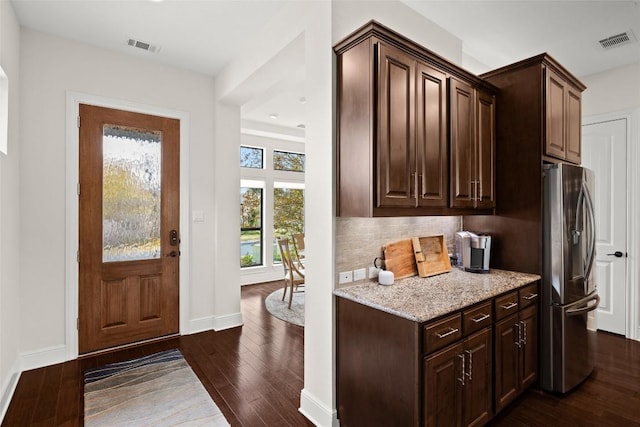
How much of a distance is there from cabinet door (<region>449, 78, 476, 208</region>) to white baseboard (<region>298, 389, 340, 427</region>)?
5.38 feet

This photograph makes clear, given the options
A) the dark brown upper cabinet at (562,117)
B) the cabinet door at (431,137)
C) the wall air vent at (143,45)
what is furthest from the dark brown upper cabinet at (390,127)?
the wall air vent at (143,45)

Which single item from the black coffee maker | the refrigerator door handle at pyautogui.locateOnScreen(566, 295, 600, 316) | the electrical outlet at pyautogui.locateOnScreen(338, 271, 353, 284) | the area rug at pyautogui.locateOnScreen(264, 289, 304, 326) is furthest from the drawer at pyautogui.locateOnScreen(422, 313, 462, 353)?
the area rug at pyautogui.locateOnScreen(264, 289, 304, 326)

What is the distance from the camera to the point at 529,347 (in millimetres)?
2418

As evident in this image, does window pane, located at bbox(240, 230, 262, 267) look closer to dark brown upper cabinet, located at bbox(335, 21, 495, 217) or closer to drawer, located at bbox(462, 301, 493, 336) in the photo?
dark brown upper cabinet, located at bbox(335, 21, 495, 217)

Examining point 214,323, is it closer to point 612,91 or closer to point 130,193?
point 130,193

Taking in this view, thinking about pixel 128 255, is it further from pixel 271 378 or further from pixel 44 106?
pixel 271 378

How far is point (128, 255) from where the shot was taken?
3.40 meters

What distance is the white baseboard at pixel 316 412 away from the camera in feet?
6.88

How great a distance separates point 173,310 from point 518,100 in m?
3.93

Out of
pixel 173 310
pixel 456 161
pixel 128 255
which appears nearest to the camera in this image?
pixel 456 161

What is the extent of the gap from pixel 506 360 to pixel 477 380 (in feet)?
1.29

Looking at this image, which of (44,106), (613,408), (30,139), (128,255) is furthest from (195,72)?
(613,408)

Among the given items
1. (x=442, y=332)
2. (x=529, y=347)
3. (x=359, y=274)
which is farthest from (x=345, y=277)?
(x=529, y=347)

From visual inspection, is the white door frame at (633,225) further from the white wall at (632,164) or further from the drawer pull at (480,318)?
the drawer pull at (480,318)
